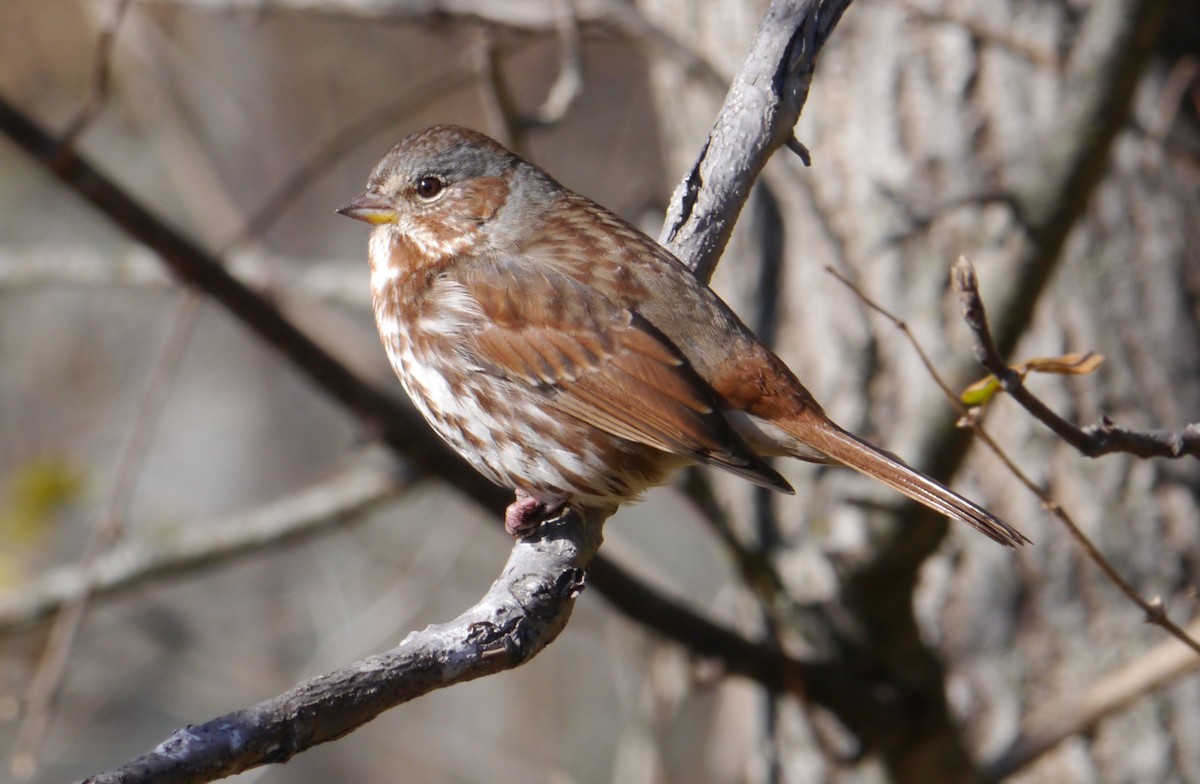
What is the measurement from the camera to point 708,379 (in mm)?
3162

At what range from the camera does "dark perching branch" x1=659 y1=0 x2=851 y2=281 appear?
9.16 feet

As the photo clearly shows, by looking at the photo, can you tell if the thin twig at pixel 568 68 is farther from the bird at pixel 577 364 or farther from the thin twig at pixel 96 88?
the thin twig at pixel 96 88

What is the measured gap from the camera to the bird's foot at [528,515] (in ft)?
9.82

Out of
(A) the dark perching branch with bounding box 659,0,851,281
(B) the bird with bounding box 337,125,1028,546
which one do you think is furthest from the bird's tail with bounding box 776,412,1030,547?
(A) the dark perching branch with bounding box 659,0,851,281

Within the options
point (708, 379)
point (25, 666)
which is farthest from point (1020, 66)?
point (25, 666)

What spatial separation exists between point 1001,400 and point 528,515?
1738 mm

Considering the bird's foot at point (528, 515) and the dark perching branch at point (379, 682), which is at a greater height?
the dark perching branch at point (379, 682)

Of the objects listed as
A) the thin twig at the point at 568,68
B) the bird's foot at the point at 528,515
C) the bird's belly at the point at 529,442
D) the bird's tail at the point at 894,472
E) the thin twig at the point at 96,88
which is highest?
the thin twig at the point at 568,68

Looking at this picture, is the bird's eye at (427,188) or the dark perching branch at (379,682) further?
the bird's eye at (427,188)

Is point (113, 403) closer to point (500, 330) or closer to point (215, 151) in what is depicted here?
point (215, 151)

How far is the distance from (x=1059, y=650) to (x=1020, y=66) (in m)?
1.84

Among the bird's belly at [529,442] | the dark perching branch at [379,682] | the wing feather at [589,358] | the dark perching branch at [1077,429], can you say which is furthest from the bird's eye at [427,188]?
the dark perching branch at [1077,429]

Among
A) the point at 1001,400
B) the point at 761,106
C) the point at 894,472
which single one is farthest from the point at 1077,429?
the point at 1001,400

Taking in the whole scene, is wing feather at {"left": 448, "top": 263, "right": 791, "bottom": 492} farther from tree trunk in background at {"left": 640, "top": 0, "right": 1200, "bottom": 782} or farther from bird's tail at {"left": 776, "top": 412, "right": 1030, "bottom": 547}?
tree trunk in background at {"left": 640, "top": 0, "right": 1200, "bottom": 782}
